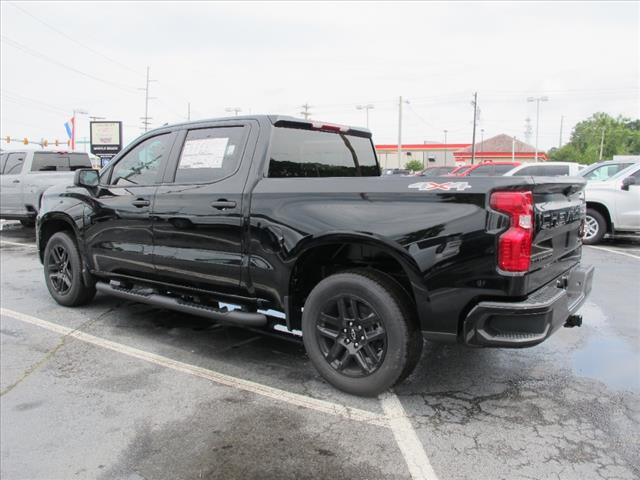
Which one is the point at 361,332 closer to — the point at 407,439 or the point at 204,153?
the point at 407,439

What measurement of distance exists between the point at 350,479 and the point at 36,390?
2466 mm

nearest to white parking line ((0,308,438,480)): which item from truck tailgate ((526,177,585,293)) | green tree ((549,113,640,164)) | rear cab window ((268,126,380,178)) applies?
truck tailgate ((526,177,585,293))

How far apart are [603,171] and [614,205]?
4.24 ft

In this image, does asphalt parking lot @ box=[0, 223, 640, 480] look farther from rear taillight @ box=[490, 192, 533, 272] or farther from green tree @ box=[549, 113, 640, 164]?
green tree @ box=[549, 113, 640, 164]

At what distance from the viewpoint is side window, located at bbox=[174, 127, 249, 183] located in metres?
4.20

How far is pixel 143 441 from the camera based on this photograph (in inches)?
122

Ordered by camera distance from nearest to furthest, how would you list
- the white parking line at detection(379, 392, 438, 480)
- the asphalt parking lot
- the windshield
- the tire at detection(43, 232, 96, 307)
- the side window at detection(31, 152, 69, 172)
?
the white parking line at detection(379, 392, 438, 480) → the asphalt parking lot → the tire at detection(43, 232, 96, 307) → the windshield → the side window at detection(31, 152, 69, 172)

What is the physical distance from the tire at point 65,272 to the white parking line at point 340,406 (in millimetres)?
942

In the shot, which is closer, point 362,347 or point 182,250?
point 362,347

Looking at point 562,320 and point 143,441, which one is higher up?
point 562,320

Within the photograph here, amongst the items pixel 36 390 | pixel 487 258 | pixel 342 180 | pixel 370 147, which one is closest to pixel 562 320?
pixel 487 258

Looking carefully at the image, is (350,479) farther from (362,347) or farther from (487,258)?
(487,258)

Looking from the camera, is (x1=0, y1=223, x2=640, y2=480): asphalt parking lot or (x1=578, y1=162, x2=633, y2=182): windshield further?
(x1=578, y1=162, x2=633, y2=182): windshield

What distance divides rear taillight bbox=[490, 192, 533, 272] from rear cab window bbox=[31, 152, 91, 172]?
1123 centimetres
